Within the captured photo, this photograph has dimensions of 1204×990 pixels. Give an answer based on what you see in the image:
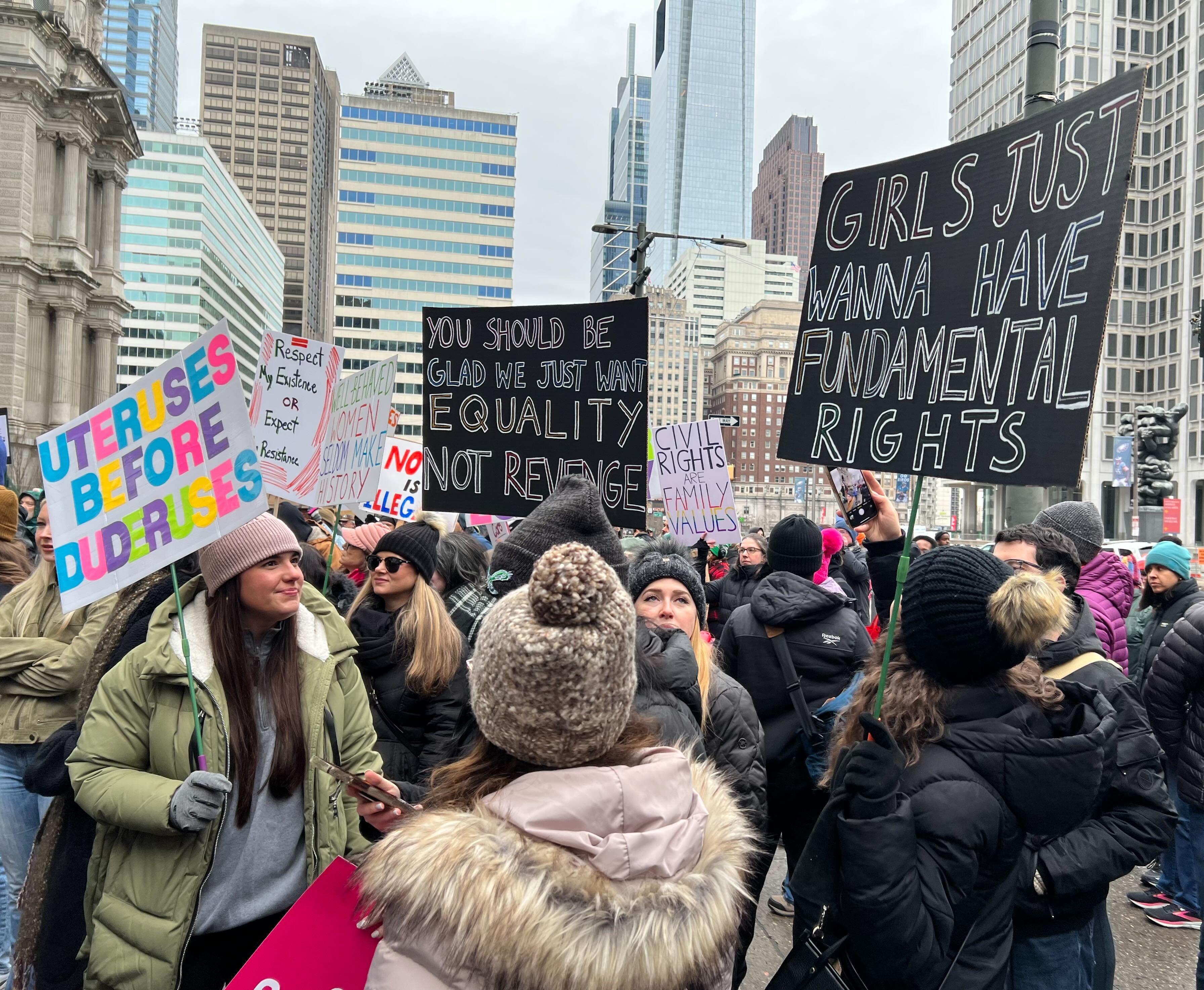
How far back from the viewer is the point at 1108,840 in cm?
262

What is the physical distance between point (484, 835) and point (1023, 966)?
1.85 m

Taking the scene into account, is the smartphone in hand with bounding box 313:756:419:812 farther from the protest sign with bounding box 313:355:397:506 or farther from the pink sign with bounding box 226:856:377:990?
the protest sign with bounding box 313:355:397:506

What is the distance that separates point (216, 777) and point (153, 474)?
0.98m

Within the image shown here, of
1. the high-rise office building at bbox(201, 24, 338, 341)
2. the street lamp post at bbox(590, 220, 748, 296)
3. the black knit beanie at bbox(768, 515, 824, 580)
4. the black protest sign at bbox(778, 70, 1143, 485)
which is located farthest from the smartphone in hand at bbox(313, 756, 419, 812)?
the high-rise office building at bbox(201, 24, 338, 341)

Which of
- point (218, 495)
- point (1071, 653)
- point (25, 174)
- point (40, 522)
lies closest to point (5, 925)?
point (40, 522)

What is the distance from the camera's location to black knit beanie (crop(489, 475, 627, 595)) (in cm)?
309

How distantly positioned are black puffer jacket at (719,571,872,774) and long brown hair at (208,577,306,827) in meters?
2.27

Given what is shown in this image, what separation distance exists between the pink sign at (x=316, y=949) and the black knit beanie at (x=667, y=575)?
5.90 ft

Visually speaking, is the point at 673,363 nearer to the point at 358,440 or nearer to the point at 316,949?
the point at 358,440

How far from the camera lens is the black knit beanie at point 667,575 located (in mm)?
3736

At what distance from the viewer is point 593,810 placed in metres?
1.65

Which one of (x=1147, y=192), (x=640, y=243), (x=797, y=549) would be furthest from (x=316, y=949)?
(x=1147, y=192)

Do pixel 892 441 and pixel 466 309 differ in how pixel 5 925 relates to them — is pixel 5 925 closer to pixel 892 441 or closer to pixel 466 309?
pixel 466 309

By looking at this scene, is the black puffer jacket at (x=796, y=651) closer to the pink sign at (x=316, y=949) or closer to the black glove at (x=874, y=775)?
the black glove at (x=874, y=775)
